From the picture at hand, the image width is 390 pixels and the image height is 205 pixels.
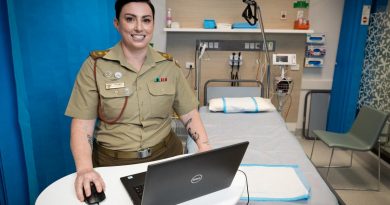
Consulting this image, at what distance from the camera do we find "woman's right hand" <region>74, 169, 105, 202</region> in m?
1.02

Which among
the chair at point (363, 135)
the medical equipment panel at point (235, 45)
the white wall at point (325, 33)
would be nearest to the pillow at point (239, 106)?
the chair at point (363, 135)

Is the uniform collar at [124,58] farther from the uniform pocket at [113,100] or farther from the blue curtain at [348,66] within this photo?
the blue curtain at [348,66]

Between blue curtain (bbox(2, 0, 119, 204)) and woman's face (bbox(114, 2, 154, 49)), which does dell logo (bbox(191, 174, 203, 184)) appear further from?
blue curtain (bbox(2, 0, 119, 204))

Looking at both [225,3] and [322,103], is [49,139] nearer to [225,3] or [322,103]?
[225,3]

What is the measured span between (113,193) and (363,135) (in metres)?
2.38

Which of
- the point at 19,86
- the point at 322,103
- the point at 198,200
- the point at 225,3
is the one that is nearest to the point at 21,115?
the point at 19,86

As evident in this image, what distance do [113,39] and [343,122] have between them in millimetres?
2626

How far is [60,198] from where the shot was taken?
102 centimetres

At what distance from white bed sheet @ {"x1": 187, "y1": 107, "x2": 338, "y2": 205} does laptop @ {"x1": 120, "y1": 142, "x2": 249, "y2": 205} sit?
0.46 metres

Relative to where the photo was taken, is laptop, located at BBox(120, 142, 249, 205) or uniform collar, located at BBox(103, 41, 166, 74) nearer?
laptop, located at BBox(120, 142, 249, 205)

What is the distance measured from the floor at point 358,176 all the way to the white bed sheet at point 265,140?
426mm

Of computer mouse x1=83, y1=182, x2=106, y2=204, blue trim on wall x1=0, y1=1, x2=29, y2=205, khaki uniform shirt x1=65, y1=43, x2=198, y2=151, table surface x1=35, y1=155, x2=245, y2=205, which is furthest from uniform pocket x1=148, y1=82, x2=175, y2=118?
blue trim on wall x1=0, y1=1, x2=29, y2=205

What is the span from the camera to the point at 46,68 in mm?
1683

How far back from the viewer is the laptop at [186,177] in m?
0.86
